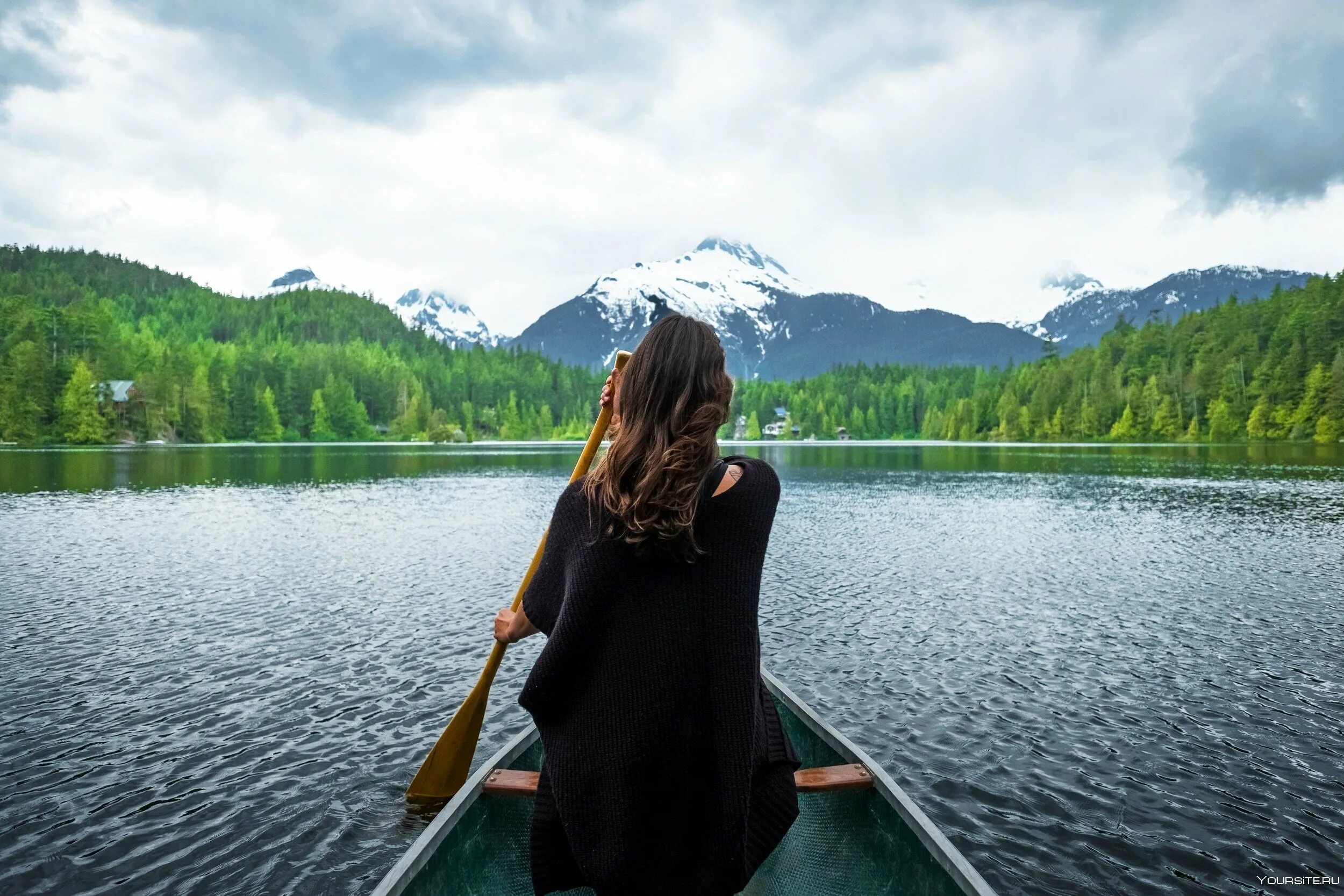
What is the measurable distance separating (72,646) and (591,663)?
15972 millimetres

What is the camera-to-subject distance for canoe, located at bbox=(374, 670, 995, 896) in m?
4.76

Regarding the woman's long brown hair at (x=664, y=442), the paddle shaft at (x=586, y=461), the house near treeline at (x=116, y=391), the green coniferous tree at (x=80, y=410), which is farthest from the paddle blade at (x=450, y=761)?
the house near treeline at (x=116, y=391)

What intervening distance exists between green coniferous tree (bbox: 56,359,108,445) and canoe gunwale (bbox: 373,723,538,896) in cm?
12700

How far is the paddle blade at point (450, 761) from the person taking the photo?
7711mm

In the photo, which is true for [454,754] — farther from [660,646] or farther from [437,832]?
[660,646]

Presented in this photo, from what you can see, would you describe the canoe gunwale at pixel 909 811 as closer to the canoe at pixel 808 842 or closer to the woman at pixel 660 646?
the canoe at pixel 808 842

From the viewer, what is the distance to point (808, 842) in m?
5.64

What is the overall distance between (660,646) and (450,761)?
5982 millimetres

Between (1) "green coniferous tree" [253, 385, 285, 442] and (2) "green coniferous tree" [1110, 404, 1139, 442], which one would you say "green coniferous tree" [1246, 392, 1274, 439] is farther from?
(1) "green coniferous tree" [253, 385, 285, 442]

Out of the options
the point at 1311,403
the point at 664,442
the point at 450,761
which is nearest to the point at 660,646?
the point at 664,442

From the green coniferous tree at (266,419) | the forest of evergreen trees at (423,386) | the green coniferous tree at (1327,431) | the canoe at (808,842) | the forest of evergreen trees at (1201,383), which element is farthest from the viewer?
the green coniferous tree at (266,419)

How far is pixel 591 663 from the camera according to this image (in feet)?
10.9

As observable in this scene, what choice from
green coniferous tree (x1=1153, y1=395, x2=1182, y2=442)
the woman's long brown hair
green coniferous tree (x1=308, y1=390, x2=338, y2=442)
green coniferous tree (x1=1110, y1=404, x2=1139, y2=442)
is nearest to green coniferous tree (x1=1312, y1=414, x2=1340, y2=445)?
green coniferous tree (x1=1153, y1=395, x2=1182, y2=442)

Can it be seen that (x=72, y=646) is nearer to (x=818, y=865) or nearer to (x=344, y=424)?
(x=818, y=865)
